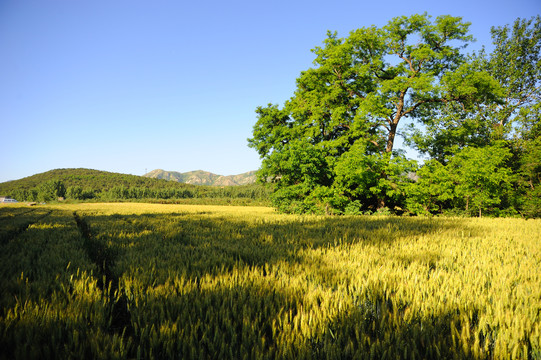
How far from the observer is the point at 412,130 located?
22062mm

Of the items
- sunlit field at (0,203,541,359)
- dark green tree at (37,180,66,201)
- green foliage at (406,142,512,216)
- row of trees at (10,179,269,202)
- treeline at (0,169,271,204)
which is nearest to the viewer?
sunlit field at (0,203,541,359)

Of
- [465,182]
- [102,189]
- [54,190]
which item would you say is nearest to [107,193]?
[54,190]

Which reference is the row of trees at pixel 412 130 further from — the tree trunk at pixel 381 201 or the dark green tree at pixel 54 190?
the dark green tree at pixel 54 190

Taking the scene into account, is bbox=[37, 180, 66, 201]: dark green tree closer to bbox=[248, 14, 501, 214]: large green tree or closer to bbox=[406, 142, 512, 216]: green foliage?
bbox=[248, 14, 501, 214]: large green tree

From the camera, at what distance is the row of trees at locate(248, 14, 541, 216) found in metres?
18.7

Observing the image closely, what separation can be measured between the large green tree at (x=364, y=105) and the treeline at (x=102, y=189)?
8121 centimetres

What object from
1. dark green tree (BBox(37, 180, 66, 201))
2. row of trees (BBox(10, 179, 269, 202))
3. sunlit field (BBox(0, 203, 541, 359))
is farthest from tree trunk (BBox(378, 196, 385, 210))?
dark green tree (BBox(37, 180, 66, 201))

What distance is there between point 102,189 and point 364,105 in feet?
631

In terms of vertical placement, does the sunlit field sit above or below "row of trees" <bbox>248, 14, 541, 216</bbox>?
below

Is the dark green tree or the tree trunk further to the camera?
the dark green tree

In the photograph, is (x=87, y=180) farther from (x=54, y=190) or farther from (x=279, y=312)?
(x=279, y=312)

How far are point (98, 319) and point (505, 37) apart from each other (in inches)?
1678

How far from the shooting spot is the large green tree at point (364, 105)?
18750 mm

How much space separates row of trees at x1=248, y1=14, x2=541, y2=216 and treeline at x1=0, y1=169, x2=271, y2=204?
8149 centimetres
